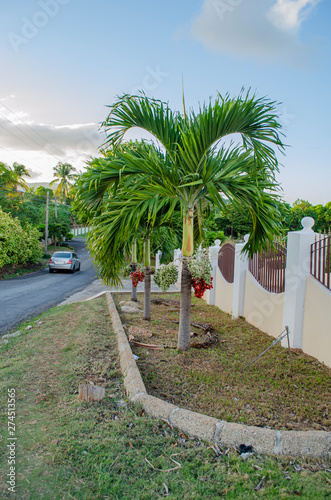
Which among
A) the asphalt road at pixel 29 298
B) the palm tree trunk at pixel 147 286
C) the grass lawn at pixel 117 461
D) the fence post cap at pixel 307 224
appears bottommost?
the asphalt road at pixel 29 298

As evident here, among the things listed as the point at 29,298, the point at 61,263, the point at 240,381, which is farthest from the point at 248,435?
the point at 61,263

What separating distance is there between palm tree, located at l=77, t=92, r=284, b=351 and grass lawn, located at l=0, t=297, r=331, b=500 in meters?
2.07

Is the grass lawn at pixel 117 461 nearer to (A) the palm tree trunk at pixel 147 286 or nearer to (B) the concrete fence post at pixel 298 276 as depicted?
(B) the concrete fence post at pixel 298 276

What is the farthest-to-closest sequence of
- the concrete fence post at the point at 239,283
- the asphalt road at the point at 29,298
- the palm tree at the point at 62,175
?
1. the palm tree at the point at 62,175
2. the asphalt road at the point at 29,298
3. the concrete fence post at the point at 239,283

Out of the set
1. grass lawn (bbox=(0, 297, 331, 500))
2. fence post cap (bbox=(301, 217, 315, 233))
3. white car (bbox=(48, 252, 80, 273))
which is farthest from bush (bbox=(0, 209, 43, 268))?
fence post cap (bbox=(301, 217, 315, 233))

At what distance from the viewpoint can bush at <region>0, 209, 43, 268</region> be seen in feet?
58.0

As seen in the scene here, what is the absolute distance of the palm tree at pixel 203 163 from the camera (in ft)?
13.8

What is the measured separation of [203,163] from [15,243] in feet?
54.0

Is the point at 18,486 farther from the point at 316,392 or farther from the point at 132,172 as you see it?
the point at 132,172

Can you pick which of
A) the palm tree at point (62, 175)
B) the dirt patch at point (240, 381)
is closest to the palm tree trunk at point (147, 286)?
the dirt patch at point (240, 381)

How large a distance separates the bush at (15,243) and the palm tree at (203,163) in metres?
14.8

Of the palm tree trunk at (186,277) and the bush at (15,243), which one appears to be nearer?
the palm tree trunk at (186,277)

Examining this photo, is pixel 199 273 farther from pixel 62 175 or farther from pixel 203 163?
pixel 62 175

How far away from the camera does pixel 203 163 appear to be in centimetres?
446
